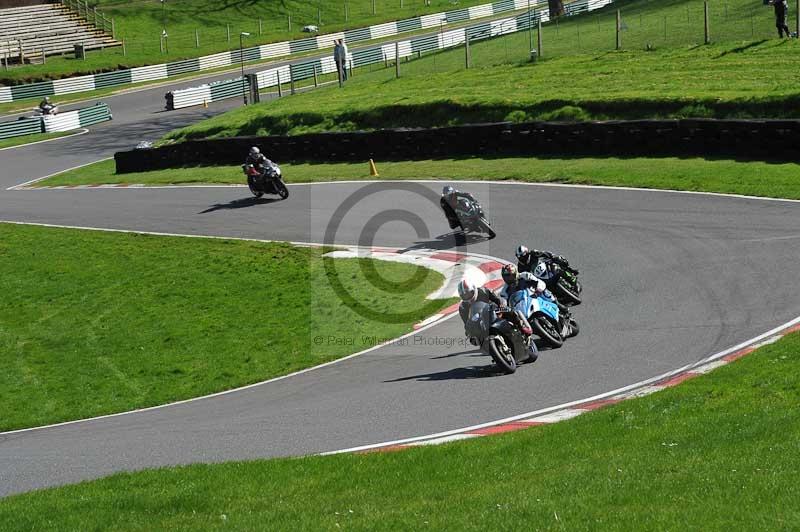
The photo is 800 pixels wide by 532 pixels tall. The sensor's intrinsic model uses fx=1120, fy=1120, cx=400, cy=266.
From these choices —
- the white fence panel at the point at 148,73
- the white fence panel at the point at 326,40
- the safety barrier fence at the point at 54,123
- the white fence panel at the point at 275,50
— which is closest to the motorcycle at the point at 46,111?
the safety barrier fence at the point at 54,123

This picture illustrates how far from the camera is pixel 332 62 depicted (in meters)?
59.5

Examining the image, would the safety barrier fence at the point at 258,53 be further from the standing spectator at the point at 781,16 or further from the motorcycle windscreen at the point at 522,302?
the motorcycle windscreen at the point at 522,302

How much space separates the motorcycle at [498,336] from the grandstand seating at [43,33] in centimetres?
5510

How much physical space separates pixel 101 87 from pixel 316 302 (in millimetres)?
44593

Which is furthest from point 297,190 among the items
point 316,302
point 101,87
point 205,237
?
point 101,87

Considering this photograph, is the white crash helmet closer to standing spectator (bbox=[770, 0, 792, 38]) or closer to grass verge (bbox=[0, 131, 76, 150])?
standing spectator (bbox=[770, 0, 792, 38])

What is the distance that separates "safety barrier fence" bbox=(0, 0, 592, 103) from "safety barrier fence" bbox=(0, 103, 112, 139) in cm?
867

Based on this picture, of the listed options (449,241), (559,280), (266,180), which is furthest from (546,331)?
(266,180)

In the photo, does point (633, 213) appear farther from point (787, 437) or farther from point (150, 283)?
point (787, 437)

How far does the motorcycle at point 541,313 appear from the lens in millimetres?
16094

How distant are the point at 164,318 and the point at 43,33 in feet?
165

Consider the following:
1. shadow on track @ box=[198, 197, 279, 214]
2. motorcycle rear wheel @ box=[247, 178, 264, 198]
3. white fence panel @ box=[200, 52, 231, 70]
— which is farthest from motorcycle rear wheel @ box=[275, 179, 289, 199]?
white fence panel @ box=[200, 52, 231, 70]

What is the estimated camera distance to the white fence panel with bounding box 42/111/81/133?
2014 inches

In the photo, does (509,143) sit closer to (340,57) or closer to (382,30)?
(340,57)
